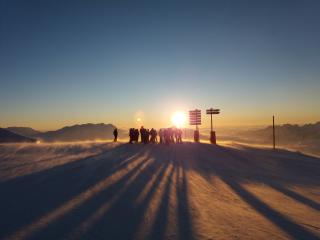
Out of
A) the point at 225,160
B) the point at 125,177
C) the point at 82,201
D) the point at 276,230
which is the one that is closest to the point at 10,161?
the point at 125,177

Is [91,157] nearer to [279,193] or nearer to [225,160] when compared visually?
[225,160]

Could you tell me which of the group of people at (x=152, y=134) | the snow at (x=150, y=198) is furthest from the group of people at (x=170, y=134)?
the snow at (x=150, y=198)

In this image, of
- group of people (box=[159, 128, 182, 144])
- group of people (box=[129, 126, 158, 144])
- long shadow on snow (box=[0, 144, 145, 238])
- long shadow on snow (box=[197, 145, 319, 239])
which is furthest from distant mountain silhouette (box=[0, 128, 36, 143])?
long shadow on snow (box=[0, 144, 145, 238])

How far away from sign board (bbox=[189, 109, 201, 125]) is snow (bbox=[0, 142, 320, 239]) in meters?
14.2

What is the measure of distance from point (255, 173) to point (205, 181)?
283 inches

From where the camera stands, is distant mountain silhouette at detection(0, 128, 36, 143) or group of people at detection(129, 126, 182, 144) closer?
group of people at detection(129, 126, 182, 144)

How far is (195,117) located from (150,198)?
1135 inches

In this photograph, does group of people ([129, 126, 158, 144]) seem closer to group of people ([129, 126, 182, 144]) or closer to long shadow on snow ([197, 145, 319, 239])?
group of people ([129, 126, 182, 144])

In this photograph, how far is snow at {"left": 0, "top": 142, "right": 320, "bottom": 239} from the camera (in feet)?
39.4

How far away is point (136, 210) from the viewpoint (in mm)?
13914

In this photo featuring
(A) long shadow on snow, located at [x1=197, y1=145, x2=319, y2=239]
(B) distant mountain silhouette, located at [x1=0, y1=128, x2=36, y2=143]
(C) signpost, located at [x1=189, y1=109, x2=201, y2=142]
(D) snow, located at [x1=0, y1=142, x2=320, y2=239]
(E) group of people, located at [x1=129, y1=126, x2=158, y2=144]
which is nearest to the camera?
(D) snow, located at [x1=0, y1=142, x2=320, y2=239]

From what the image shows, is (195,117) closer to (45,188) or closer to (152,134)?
(152,134)

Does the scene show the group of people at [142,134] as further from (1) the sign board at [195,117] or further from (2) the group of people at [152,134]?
(1) the sign board at [195,117]

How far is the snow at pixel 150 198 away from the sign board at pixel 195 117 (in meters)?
14.2
